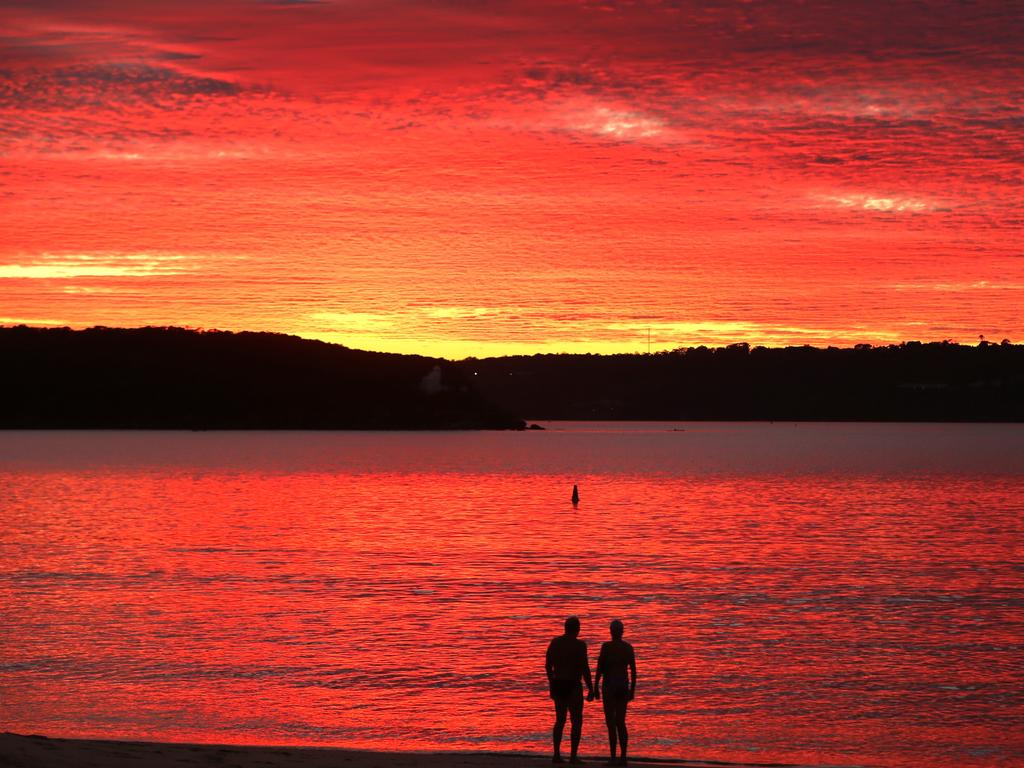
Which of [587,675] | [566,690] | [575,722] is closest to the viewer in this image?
[587,675]

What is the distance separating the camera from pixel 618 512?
91.2 meters

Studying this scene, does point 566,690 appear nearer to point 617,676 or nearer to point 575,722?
point 575,722

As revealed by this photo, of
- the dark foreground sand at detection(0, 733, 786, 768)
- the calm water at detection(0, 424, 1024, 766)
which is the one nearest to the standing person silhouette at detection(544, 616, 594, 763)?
the dark foreground sand at detection(0, 733, 786, 768)

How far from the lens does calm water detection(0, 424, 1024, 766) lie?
86.4 feet

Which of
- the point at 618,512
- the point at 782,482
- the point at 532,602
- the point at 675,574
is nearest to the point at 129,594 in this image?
the point at 532,602

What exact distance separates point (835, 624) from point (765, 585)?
9.67 m

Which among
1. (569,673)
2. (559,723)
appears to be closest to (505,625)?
(559,723)

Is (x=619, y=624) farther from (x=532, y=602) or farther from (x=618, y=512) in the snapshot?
(x=618, y=512)

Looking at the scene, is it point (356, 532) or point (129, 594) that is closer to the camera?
point (129, 594)

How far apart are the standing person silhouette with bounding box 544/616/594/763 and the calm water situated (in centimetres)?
361

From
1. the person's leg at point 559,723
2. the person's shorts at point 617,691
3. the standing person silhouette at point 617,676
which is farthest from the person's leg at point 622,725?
the person's leg at point 559,723

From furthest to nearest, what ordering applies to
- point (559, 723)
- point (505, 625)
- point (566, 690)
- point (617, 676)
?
point (505, 625) < point (559, 723) < point (566, 690) < point (617, 676)

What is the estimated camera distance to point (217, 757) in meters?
20.8

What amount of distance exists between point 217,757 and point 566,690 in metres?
6.01
